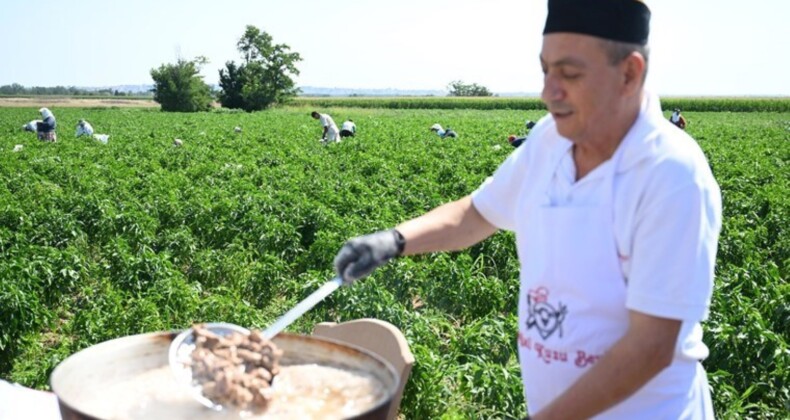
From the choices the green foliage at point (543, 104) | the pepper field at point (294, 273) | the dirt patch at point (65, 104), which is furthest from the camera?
the dirt patch at point (65, 104)

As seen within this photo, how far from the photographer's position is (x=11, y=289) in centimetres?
574

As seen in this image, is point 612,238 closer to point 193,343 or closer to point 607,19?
point 607,19

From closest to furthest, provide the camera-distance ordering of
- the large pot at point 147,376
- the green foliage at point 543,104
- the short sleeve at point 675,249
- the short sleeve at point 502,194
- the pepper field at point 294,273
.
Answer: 1. the short sleeve at point 675,249
2. the large pot at point 147,376
3. the short sleeve at point 502,194
4. the pepper field at point 294,273
5. the green foliage at point 543,104

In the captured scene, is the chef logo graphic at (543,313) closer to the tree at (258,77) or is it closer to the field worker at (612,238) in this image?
the field worker at (612,238)

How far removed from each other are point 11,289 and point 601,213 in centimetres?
516

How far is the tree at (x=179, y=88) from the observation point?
69.1 m

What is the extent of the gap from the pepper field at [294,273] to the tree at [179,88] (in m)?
56.4

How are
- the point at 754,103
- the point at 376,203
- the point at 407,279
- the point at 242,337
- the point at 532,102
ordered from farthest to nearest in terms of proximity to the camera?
the point at 532,102 → the point at 754,103 → the point at 376,203 → the point at 407,279 → the point at 242,337

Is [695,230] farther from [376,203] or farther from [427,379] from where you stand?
[376,203]

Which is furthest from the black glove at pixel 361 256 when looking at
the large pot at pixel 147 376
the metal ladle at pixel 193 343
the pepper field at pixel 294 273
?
the pepper field at pixel 294 273

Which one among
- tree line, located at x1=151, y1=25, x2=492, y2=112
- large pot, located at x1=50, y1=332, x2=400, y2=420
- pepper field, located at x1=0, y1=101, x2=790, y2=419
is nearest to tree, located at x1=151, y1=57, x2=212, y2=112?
tree line, located at x1=151, y1=25, x2=492, y2=112

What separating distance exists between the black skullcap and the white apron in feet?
0.74


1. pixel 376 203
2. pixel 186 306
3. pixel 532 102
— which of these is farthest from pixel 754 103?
pixel 186 306

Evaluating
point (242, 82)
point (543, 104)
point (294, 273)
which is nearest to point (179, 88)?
point (242, 82)
